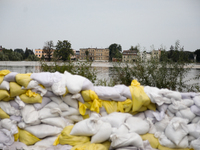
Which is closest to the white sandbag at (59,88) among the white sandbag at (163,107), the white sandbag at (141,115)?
the white sandbag at (141,115)

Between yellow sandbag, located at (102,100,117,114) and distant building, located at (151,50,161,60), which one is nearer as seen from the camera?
yellow sandbag, located at (102,100,117,114)

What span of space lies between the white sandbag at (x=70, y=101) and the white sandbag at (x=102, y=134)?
0.43 metres

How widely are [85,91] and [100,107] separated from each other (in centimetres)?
28

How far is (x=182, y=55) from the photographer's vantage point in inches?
172

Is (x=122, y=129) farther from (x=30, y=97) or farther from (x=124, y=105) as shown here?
(x=30, y=97)

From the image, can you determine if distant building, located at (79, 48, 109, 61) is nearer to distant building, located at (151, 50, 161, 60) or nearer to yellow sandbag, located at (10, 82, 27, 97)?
distant building, located at (151, 50, 161, 60)

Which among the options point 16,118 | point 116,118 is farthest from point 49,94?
point 116,118

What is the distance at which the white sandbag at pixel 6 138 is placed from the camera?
1962mm

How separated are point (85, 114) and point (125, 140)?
0.59 meters

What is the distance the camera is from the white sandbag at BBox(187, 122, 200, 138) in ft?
6.15

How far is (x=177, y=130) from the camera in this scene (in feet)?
6.25

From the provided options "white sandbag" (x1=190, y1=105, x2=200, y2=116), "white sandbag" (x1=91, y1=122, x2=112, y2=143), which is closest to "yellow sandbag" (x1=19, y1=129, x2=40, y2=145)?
"white sandbag" (x1=91, y1=122, x2=112, y2=143)

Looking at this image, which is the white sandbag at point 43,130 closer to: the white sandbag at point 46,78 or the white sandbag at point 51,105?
the white sandbag at point 51,105

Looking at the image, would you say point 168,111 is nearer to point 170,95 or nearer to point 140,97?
point 170,95
